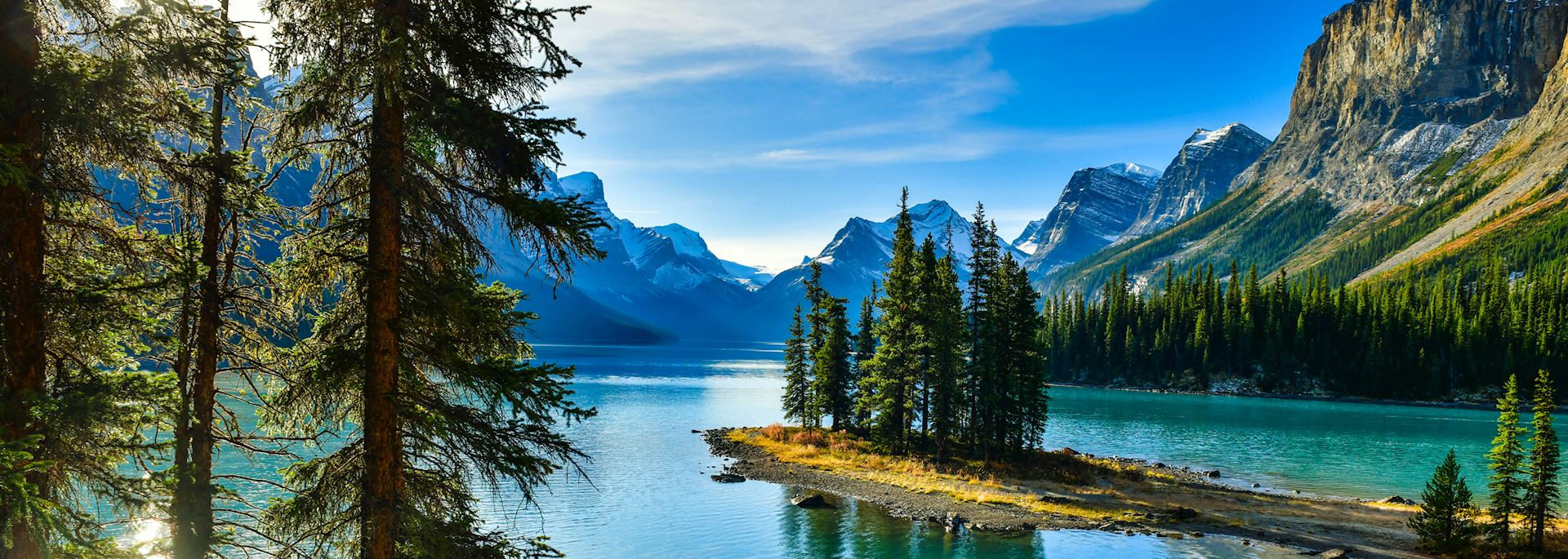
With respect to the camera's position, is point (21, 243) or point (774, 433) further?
point (774, 433)

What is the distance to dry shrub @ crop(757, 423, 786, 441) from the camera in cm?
7089

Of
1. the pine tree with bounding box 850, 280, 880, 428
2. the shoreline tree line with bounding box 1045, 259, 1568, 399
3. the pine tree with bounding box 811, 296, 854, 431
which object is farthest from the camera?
the shoreline tree line with bounding box 1045, 259, 1568, 399

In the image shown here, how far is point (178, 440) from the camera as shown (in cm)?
986

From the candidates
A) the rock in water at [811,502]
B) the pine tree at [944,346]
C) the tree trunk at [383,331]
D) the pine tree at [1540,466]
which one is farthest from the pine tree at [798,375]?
the tree trunk at [383,331]

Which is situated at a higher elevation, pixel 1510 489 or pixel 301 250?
pixel 301 250

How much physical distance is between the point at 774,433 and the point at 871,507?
28.8 metres

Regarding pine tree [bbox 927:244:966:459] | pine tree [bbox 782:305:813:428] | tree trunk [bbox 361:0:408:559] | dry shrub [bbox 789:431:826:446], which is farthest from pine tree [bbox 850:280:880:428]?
tree trunk [bbox 361:0:408:559]

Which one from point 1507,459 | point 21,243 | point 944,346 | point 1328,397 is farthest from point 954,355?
point 1328,397

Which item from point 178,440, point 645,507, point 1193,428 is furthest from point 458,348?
A: point 1193,428

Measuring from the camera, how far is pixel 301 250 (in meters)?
10.0

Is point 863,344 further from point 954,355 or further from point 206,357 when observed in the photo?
point 206,357

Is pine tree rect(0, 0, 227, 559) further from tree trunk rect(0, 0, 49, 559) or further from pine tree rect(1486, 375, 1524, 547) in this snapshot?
pine tree rect(1486, 375, 1524, 547)

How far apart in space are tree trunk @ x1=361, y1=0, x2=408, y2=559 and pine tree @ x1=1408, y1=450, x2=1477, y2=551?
40.5 meters

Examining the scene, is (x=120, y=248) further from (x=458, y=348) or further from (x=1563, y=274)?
(x=1563, y=274)
